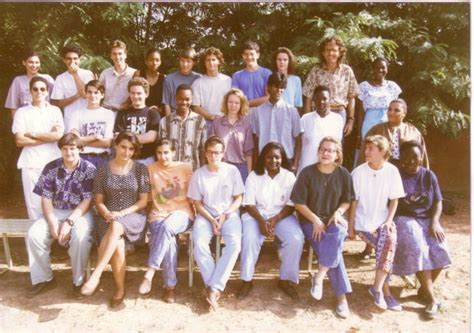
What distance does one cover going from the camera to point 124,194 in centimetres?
431

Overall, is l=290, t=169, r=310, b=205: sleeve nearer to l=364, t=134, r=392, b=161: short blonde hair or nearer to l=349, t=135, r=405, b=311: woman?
l=349, t=135, r=405, b=311: woman

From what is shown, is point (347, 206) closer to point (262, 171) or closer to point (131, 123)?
point (262, 171)

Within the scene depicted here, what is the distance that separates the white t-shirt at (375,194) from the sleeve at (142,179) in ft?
6.51

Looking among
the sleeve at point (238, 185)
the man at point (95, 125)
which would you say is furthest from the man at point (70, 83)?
the sleeve at point (238, 185)

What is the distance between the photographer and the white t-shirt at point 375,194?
14.1 feet

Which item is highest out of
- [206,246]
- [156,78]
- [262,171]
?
[156,78]

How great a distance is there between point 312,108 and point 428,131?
1.98 meters

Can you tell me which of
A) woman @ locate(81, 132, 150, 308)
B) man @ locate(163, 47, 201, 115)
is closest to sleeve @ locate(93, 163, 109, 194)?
woman @ locate(81, 132, 150, 308)

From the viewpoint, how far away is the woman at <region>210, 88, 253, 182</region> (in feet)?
15.5

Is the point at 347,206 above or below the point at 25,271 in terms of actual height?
above

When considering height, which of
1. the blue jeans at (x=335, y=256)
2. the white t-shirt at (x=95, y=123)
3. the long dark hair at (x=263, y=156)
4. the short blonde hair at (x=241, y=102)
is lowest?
the blue jeans at (x=335, y=256)

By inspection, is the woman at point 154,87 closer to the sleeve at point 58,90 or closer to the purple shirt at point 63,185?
the sleeve at point 58,90

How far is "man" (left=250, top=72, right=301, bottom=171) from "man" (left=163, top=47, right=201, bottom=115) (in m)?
0.89

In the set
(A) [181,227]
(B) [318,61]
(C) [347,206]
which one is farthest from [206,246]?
(B) [318,61]
